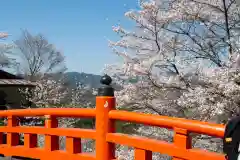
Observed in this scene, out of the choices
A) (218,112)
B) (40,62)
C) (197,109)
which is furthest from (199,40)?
(40,62)

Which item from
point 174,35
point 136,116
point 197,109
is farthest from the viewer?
point 174,35

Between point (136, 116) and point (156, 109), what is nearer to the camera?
point (136, 116)

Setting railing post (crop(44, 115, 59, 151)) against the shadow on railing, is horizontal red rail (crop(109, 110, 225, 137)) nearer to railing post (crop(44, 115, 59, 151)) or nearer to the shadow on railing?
the shadow on railing

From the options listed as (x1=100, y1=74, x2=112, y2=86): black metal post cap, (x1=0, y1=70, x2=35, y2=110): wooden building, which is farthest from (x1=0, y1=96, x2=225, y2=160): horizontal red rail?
(x1=0, y1=70, x2=35, y2=110): wooden building

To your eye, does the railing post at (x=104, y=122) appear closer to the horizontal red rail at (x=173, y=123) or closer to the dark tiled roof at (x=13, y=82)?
the horizontal red rail at (x=173, y=123)

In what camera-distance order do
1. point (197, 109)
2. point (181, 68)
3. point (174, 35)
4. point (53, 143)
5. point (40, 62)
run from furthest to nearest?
point (40, 62)
point (174, 35)
point (181, 68)
point (197, 109)
point (53, 143)

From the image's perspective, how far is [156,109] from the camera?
7.96 metres

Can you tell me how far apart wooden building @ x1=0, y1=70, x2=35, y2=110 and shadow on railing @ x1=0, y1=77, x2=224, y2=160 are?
19830 millimetres

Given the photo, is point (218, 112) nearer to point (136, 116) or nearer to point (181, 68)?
point (181, 68)

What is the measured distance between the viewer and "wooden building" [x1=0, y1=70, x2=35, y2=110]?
24.9m

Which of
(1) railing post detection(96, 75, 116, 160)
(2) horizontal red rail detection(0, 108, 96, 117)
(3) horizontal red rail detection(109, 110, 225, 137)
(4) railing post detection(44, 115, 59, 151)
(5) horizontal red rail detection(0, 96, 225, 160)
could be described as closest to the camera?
(3) horizontal red rail detection(109, 110, 225, 137)

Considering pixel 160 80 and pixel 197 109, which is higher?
pixel 160 80

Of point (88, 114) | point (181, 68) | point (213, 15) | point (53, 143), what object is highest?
point (213, 15)

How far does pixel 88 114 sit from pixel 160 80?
3.83 metres
